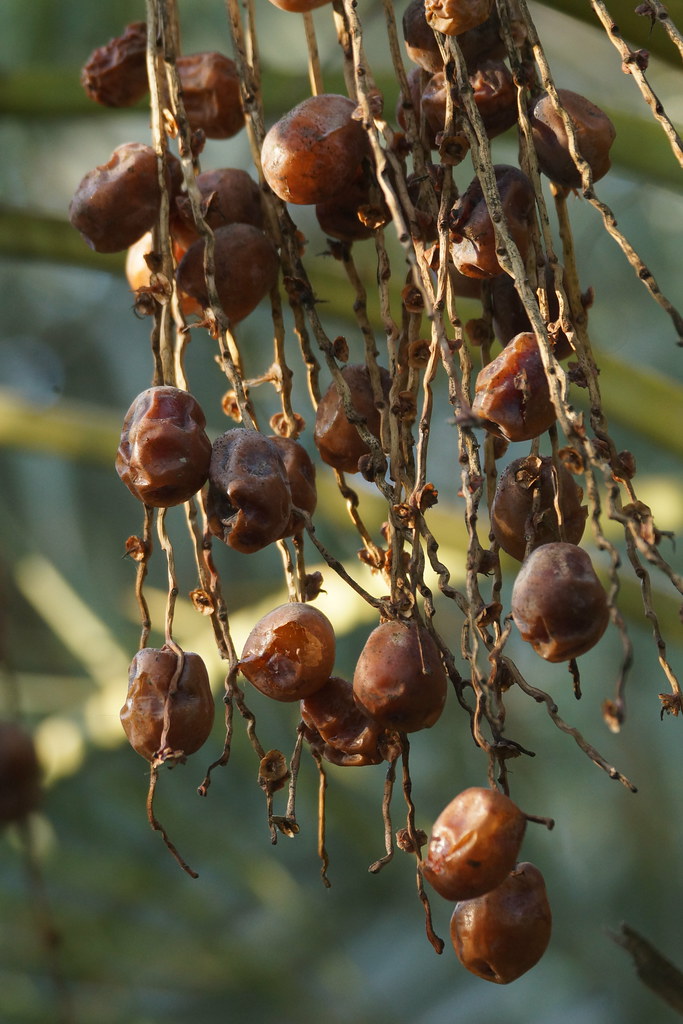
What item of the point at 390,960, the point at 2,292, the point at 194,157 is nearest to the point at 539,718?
the point at 390,960

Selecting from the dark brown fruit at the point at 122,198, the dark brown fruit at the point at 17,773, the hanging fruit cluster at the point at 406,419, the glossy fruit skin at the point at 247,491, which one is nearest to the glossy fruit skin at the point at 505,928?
the hanging fruit cluster at the point at 406,419

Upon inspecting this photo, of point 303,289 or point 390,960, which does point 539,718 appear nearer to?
point 390,960

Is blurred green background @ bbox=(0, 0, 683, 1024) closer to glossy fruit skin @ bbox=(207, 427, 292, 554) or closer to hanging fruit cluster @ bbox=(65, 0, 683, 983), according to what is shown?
hanging fruit cluster @ bbox=(65, 0, 683, 983)

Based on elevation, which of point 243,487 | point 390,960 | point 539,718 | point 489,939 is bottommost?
point 390,960

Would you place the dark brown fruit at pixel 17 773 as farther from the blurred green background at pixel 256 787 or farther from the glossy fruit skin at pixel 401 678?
the blurred green background at pixel 256 787

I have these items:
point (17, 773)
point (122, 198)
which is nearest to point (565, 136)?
point (122, 198)

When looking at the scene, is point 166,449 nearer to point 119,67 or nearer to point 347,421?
point 347,421

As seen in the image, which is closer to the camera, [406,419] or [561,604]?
[561,604]
